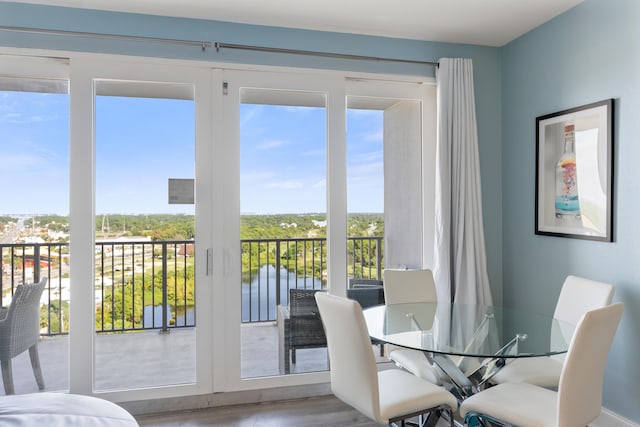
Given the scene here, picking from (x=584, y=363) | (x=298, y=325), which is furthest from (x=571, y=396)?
(x=298, y=325)

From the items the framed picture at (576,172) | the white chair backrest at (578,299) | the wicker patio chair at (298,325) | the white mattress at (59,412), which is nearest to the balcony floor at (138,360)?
the wicker patio chair at (298,325)

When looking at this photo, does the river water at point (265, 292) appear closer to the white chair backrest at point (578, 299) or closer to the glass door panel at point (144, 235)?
the glass door panel at point (144, 235)

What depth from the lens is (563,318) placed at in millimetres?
2738

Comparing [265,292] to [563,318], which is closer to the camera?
[563,318]

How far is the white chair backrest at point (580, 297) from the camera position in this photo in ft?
8.10

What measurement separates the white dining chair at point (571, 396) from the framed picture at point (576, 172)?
1018 millimetres

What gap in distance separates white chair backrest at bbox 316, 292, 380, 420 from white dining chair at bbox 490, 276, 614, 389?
0.88m

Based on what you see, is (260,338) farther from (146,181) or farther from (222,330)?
(146,181)

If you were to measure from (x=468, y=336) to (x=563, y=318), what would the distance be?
81cm

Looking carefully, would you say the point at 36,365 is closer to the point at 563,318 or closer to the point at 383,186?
the point at 383,186

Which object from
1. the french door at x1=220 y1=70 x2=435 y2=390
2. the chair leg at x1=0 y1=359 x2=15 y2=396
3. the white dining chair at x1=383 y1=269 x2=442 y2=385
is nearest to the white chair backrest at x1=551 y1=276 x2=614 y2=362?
the white dining chair at x1=383 y1=269 x2=442 y2=385

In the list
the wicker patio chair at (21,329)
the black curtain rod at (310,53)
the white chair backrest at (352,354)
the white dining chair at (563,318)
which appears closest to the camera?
the white chair backrest at (352,354)

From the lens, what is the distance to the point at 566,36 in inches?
119

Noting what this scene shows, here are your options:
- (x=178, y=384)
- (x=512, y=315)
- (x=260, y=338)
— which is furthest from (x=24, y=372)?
(x=512, y=315)
